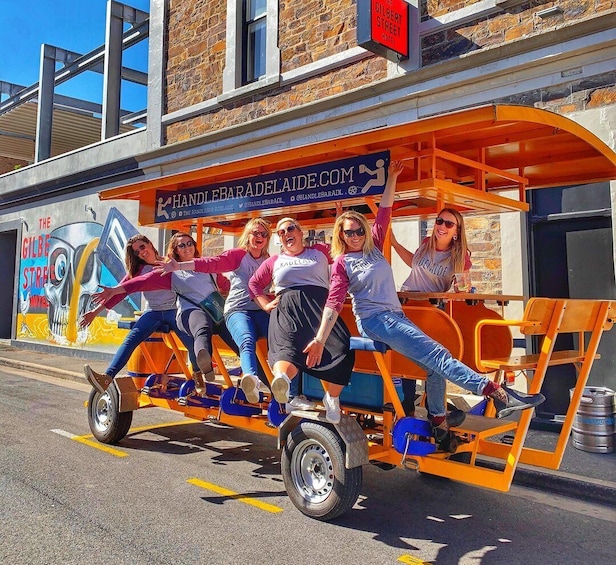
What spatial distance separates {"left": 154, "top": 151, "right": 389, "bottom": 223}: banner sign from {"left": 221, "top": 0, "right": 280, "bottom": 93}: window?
216 inches

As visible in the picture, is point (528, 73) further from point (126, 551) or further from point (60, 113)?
point (60, 113)

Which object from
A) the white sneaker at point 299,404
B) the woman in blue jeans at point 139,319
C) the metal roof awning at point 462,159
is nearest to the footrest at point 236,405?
the white sneaker at point 299,404

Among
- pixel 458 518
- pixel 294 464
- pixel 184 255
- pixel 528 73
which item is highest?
pixel 528 73

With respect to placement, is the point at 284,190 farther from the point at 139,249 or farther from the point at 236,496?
the point at 236,496

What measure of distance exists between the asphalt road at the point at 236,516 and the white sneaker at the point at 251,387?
0.77 m

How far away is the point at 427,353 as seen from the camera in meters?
3.90

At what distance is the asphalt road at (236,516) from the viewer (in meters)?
3.59

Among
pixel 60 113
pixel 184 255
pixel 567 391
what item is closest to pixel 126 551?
pixel 184 255

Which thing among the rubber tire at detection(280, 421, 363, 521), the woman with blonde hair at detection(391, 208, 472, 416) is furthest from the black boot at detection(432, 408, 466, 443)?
the rubber tire at detection(280, 421, 363, 521)

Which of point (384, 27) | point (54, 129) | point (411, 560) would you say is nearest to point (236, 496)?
point (411, 560)

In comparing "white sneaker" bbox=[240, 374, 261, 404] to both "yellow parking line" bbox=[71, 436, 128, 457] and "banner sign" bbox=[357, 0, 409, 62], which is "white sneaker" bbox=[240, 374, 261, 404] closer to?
"yellow parking line" bbox=[71, 436, 128, 457]

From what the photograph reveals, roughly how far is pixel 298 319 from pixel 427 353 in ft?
3.23

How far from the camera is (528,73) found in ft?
23.7

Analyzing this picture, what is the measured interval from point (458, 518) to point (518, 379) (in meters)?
3.27
